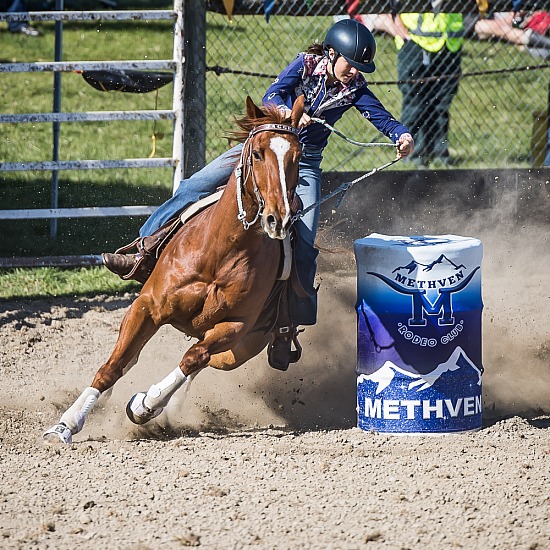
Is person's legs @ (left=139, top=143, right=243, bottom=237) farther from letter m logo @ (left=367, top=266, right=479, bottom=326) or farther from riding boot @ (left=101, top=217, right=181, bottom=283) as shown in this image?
letter m logo @ (left=367, top=266, right=479, bottom=326)

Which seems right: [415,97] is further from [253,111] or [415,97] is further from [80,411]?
[80,411]

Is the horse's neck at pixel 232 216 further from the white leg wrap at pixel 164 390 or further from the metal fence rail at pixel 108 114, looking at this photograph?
the metal fence rail at pixel 108 114

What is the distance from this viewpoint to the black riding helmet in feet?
17.8

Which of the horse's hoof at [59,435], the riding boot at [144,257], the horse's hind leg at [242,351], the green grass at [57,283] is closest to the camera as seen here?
the horse's hoof at [59,435]

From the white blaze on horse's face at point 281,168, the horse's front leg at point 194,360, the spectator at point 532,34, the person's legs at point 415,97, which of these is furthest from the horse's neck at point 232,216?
the spectator at point 532,34

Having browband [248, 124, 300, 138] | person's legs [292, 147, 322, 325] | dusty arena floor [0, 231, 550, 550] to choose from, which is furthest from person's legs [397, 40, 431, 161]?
browband [248, 124, 300, 138]

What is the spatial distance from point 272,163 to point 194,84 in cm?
408

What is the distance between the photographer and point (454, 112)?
1465 centimetres

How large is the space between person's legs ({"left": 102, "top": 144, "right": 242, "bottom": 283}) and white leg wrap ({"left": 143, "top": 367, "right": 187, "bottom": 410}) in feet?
2.22

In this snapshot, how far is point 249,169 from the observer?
16.4 feet

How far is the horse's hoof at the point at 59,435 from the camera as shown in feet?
17.6

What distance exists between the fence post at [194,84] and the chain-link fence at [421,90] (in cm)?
15

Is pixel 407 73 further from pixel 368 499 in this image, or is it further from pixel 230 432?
pixel 368 499

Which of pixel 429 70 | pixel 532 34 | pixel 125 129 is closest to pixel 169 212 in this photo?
pixel 429 70
